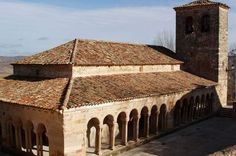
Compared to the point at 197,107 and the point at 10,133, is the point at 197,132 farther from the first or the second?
the point at 10,133

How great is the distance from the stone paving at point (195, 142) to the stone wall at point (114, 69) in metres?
5.03

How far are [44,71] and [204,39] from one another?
637 inches

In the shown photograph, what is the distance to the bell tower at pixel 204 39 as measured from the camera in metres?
28.4

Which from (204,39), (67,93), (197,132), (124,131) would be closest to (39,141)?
(67,93)

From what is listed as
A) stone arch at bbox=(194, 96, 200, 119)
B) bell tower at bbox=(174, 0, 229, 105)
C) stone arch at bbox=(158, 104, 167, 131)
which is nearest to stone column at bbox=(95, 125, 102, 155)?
stone arch at bbox=(158, 104, 167, 131)

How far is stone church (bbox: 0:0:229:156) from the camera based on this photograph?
49.5 feet

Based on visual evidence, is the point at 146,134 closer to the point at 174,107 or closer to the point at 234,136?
the point at 174,107

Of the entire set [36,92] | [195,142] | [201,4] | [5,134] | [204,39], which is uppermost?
[201,4]

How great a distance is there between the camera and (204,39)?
28953 millimetres

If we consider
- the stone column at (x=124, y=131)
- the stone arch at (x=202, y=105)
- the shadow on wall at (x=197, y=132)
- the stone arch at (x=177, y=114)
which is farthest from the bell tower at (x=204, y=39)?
the stone column at (x=124, y=131)

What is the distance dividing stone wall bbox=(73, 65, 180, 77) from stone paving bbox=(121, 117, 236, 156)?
5027 millimetres

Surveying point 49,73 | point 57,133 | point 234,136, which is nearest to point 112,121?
point 57,133

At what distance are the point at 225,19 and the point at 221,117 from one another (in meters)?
9.23

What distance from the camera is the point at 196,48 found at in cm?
2944
